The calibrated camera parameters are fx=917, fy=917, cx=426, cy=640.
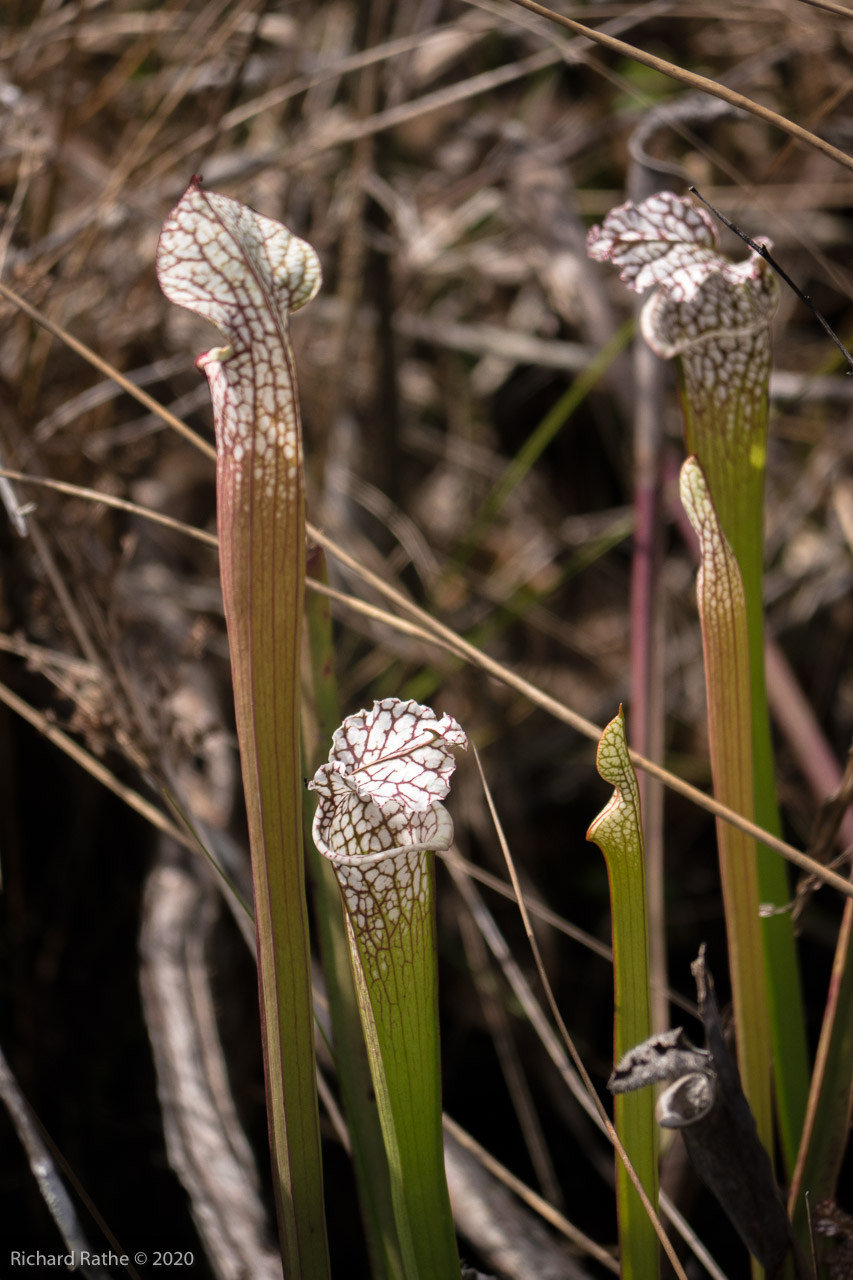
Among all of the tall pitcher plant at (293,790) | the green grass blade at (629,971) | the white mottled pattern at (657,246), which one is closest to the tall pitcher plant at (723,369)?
the white mottled pattern at (657,246)

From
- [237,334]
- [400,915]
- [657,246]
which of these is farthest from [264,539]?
[657,246]

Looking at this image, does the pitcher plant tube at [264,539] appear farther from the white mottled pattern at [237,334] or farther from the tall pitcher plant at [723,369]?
the tall pitcher plant at [723,369]

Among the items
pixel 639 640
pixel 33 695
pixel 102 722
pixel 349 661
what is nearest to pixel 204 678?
pixel 33 695

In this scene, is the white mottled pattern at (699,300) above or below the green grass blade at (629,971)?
above

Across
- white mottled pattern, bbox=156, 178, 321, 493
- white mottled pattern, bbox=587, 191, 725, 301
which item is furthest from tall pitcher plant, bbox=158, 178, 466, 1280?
white mottled pattern, bbox=587, 191, 725, 301

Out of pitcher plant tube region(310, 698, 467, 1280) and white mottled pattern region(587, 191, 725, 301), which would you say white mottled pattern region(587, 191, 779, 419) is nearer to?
white mottled pattern region(587, 191, 725, 301)

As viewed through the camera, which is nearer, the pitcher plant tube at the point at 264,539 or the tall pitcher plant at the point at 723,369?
the pitcher plant tube at the point at 264,539

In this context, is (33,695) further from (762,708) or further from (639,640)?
(762,708)

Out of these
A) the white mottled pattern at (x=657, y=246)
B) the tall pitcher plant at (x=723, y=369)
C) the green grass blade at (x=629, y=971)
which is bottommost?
the green grass blade at (x=629, y=971)
